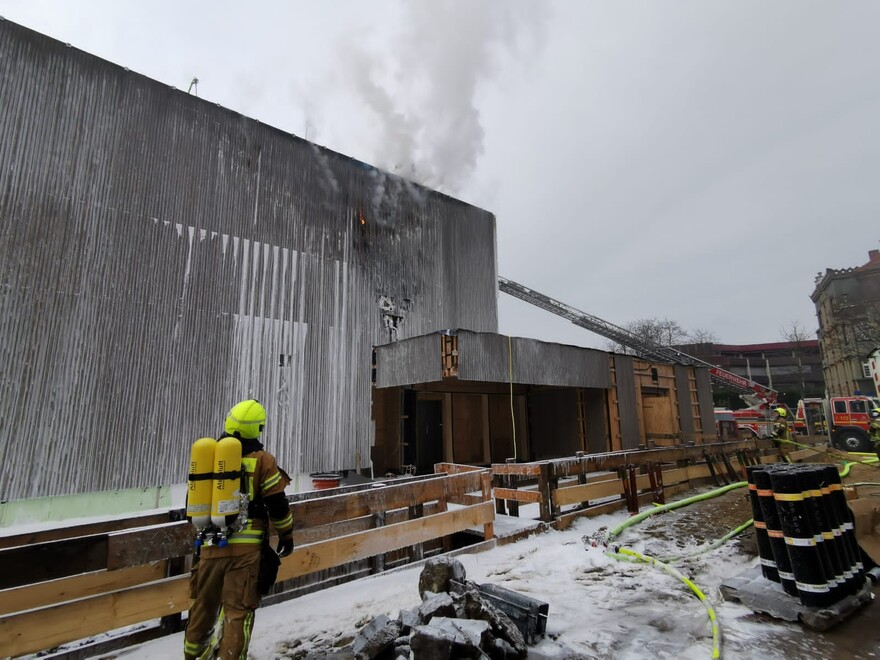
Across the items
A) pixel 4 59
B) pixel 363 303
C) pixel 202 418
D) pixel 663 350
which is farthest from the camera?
pixel 663 350

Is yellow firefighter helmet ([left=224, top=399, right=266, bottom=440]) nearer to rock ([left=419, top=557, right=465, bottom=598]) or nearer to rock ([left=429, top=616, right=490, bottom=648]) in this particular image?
rock ([left=429, top=616, right=490, bottom=648])

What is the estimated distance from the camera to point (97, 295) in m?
9.74

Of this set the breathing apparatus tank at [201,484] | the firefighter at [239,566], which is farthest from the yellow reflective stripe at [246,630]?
the breathing apparatus tank at [201,484]

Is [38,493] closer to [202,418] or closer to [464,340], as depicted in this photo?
[202,418]

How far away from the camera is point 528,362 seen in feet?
39.8

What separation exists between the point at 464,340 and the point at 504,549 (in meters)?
5.48

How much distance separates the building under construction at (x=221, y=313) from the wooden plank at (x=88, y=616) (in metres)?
7.43

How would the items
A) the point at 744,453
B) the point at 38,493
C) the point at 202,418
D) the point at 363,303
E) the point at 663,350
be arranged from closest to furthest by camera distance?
the point at 38,493 < the point at 202,418 < the point at 744,453 < the point at 363,303 < the point at 663,350

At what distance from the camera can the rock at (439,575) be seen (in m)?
3.96

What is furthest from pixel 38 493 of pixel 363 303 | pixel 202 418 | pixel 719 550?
pixel 719 550

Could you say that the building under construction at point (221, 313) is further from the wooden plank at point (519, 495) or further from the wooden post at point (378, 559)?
the wooden post at point (378, 559)

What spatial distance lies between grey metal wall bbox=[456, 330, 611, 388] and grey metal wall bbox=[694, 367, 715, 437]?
5857 mm

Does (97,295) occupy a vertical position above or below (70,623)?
above

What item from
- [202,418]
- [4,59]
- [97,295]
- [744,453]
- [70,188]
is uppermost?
[4,59]
